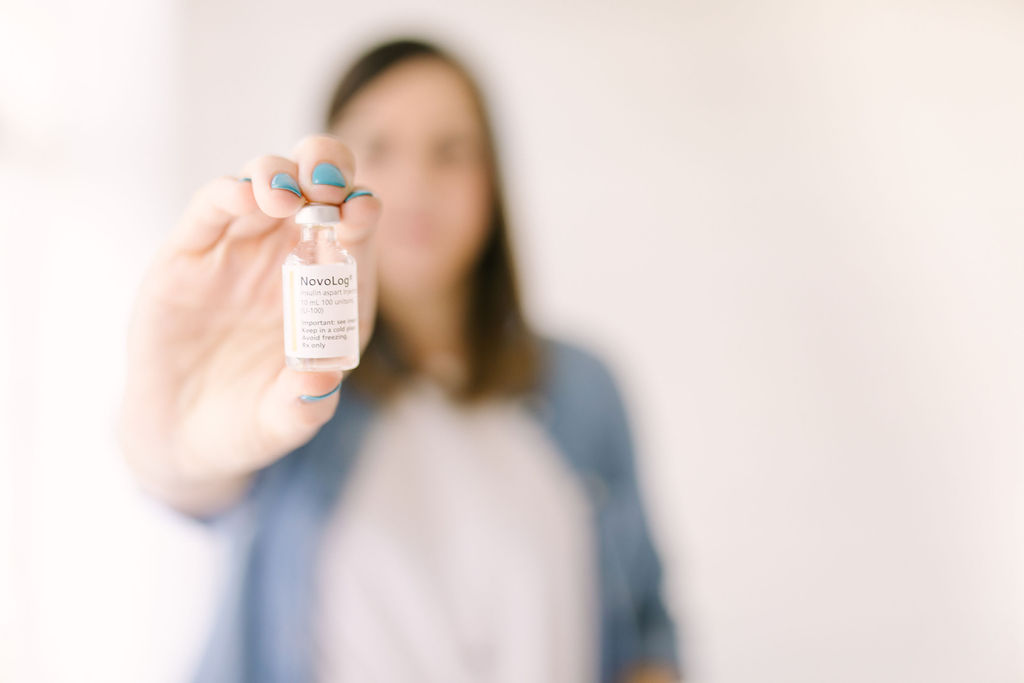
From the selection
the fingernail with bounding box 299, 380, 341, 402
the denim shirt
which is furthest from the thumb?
the denim shirt

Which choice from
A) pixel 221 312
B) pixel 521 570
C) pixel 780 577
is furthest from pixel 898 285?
pixel 221 312

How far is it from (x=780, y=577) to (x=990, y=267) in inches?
29.8

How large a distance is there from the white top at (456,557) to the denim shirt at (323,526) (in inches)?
1.1

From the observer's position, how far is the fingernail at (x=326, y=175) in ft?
1.57

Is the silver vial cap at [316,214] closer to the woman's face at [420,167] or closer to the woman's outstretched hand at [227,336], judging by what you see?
the woman's outstretched hand at [227,336]

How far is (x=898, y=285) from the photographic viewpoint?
1.18m

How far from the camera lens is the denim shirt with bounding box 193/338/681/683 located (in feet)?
2.72

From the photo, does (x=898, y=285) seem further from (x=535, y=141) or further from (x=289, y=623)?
(x=289, y=623)

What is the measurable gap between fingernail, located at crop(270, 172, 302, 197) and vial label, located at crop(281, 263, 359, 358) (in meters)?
0.06

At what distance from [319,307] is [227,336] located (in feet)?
0.54

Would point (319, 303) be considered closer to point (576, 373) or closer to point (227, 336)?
point (227, 336)

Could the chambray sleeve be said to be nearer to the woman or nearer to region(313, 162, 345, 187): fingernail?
the woman

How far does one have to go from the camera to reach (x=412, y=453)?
937mm

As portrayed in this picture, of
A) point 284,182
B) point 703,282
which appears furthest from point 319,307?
point 703,282
